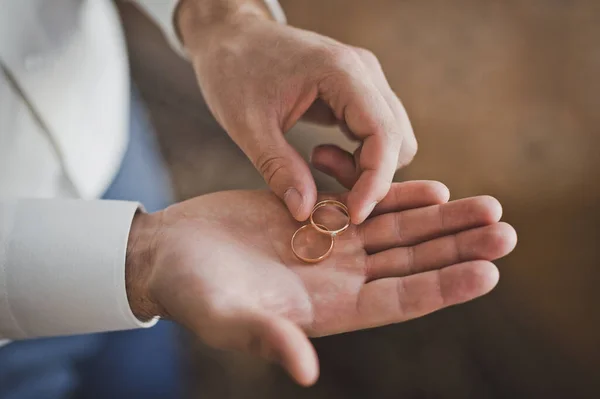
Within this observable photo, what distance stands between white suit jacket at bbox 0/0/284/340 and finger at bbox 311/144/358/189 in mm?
330

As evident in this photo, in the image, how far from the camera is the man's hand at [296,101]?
879mm

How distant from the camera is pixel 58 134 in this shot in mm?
947

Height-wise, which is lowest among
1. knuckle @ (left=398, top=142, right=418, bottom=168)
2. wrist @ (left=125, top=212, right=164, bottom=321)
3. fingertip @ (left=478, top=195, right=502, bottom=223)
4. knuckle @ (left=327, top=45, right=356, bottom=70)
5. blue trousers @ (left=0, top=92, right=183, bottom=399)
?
blue trousers @ (left=0, top=92, right=183, bottom=399)

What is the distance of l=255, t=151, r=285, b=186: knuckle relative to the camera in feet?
2.96

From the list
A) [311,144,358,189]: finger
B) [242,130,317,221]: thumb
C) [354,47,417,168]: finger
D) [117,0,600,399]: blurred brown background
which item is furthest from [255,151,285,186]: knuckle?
[117,0,600,399]: blurred brown background

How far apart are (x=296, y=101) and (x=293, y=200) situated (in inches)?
7.0

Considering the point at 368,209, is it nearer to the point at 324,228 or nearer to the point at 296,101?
the point at 324,228

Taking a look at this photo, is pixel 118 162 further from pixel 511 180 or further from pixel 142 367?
pixel 511 180

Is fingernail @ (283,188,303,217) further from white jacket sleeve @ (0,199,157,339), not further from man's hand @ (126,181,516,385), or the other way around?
white jacket sleeve @ (0,199,157,339)

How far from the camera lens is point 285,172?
0.89m

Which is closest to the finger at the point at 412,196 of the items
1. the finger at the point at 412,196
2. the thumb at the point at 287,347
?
the finger at the point at 412,196

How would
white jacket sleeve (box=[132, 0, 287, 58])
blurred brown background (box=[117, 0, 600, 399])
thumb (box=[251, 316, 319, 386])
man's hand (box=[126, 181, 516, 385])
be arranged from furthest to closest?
blurred brown background (box=[117, 0, 600, 399])
white jacket sleeve (box=[132, 0, 287, 58])
man's hand (box=[126, 181, 516, 385])
thumb (box=[251, 316, 319, 386])

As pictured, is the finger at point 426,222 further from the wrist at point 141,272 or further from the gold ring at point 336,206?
the wrist at point 141,272

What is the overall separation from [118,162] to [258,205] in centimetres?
37
